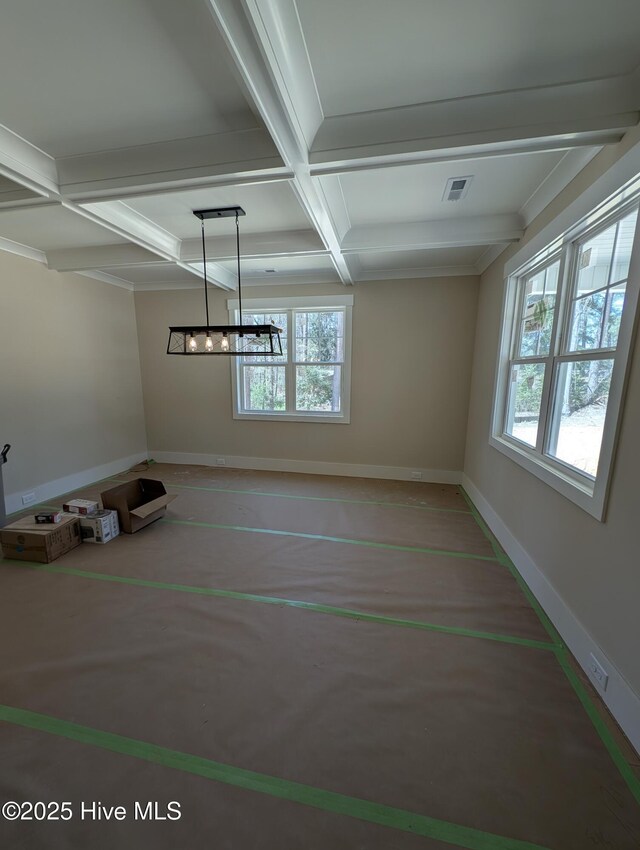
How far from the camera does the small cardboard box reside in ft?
10.1

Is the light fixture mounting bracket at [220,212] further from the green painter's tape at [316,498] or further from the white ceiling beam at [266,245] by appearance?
the green painter's tape at [316,498]

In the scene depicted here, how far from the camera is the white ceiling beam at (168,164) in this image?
1.86 metres

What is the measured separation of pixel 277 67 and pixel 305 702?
9.21ft

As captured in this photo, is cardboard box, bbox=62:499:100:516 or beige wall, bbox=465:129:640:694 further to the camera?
cardboard box, bbox=62:499:100:516

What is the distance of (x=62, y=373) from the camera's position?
403 centimetres

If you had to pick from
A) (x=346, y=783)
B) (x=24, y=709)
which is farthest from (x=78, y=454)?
Result: (x=346, y=783)

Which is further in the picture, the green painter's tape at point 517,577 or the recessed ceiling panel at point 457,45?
the green painter's tape at point 517,577

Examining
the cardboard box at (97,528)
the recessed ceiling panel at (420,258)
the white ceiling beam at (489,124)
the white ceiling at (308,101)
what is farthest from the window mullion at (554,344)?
the cardboard box at (97,528)

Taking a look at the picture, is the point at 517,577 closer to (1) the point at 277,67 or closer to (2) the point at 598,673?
(2) the point at 598,673

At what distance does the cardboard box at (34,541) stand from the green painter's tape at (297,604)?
0.22 feet

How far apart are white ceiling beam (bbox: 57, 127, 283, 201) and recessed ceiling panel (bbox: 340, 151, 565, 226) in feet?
2.36

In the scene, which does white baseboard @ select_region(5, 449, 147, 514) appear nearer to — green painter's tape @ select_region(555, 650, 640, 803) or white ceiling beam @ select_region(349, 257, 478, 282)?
white ceiling beam @ select_region(349, 257, 478, 282)

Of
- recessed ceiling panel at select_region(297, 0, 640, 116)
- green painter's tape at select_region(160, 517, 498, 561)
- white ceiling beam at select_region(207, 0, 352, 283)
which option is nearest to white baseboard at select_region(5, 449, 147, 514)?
green painter's tape at select_region(160, 517, 498, 561)

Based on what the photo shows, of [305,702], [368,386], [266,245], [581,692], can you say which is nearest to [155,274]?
[266,245]
